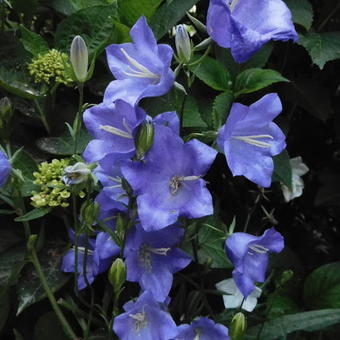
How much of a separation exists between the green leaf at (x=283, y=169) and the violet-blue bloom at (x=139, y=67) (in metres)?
0.30

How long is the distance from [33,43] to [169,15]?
0.19m

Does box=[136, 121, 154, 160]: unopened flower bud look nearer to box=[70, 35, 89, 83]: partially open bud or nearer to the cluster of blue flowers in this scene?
the cluster of blue flowers

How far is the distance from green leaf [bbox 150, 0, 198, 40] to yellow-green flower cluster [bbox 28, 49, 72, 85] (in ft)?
0.43

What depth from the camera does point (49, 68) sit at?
826 millimetres

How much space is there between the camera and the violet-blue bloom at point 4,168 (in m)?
0.66

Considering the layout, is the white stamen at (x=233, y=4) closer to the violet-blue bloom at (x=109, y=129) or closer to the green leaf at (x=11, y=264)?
the violet-blue bloom at (x=109, y=129)

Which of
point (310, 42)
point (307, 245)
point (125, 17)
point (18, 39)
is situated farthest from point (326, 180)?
point (18, 39)

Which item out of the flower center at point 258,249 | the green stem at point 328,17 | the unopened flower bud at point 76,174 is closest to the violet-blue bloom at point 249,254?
the flower center at point 258,249

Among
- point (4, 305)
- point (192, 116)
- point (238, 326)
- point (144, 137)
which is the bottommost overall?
point (4, 305)

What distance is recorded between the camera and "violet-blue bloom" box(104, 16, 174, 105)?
2.08ft

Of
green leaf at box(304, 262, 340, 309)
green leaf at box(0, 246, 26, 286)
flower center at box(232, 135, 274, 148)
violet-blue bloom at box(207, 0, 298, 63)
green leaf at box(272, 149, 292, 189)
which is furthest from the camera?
green leaf at box(304, 262, 340, 309)

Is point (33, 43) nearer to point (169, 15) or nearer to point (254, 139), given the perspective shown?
point (169, 15)

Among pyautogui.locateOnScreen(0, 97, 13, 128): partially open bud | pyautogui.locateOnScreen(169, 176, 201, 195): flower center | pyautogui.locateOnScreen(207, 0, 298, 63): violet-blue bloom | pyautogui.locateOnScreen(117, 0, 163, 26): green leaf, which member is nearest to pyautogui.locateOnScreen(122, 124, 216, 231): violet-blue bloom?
pyautogui.locateOnScreen(169, 176, 201, 195): flower center

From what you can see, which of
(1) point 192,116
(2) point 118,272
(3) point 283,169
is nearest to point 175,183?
(2) point 118,272
